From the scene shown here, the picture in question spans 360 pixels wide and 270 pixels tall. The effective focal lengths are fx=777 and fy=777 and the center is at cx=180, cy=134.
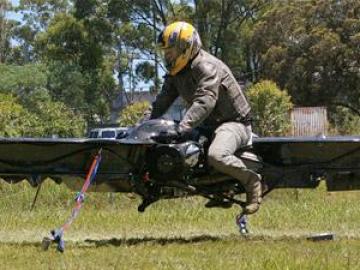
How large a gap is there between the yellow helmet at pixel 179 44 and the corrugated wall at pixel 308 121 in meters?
28.4

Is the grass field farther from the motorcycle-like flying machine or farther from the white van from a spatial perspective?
the white van

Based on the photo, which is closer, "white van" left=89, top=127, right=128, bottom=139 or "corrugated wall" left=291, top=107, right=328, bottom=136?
"white van" left=89, top=127, right=128, bottom=139

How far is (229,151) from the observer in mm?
7375

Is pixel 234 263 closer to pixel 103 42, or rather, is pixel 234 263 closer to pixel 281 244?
pixel 281 244

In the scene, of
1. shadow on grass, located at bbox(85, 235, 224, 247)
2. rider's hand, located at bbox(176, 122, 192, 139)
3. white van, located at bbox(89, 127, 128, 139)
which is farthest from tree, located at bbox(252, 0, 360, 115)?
rider's hand, located at bbox(176, 122, 192, 139)

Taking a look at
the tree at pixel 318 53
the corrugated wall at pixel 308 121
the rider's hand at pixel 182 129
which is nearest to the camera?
the rider's hand at pixel 182 129

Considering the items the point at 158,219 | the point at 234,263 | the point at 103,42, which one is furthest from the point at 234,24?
the point at 234,263

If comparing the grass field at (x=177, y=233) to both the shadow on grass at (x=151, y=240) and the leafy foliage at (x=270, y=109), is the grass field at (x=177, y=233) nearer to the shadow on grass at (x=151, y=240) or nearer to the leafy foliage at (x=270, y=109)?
the shadow on grass at (x=151, y=240)

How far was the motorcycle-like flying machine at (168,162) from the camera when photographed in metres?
7.33

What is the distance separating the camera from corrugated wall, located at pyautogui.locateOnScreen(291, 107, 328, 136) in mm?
36000

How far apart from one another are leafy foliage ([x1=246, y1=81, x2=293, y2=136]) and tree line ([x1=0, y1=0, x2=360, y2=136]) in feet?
27.0

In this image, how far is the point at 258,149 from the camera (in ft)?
26.6

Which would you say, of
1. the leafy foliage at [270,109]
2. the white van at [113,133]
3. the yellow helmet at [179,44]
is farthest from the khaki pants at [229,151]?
the leafy foliage at [270,109]

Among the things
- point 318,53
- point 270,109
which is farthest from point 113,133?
point 318,53
